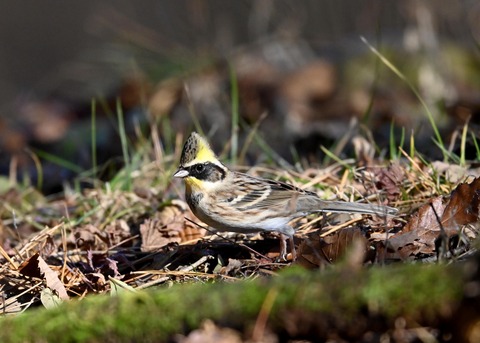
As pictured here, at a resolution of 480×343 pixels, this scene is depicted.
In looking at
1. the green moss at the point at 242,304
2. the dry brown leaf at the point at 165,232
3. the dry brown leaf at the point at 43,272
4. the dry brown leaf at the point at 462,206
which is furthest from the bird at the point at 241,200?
the green moss at the point at 242,304

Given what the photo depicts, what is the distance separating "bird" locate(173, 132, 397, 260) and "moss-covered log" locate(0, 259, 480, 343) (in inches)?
61.5

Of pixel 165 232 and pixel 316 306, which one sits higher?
Answer: pixel 316 306

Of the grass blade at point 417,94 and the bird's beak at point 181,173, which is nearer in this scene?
the bird's beak at point 181,173

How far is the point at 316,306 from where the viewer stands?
2.97 metres

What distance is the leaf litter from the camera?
13.9 feet

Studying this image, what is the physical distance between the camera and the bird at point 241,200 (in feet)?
16.1

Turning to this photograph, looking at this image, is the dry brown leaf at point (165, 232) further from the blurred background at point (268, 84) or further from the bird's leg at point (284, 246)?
the blurred background at point (268, 84)

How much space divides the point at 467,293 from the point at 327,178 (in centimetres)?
302

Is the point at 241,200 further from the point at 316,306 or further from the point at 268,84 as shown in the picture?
the point at 268,84

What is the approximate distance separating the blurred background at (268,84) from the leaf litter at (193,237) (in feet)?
4.79

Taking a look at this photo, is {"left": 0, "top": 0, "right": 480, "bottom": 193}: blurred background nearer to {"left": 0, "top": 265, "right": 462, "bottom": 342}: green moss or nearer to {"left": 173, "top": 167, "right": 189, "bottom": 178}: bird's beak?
{"left": 173, "top": 167, "right": 189, "bottom": 178}: bird's beak

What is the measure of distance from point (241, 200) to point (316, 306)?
2312 millimetres

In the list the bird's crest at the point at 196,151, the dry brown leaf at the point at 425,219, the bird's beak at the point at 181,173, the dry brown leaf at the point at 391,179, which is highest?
the bird's crest at the point at 196,151

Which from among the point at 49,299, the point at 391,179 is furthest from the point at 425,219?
the point at 49,299
